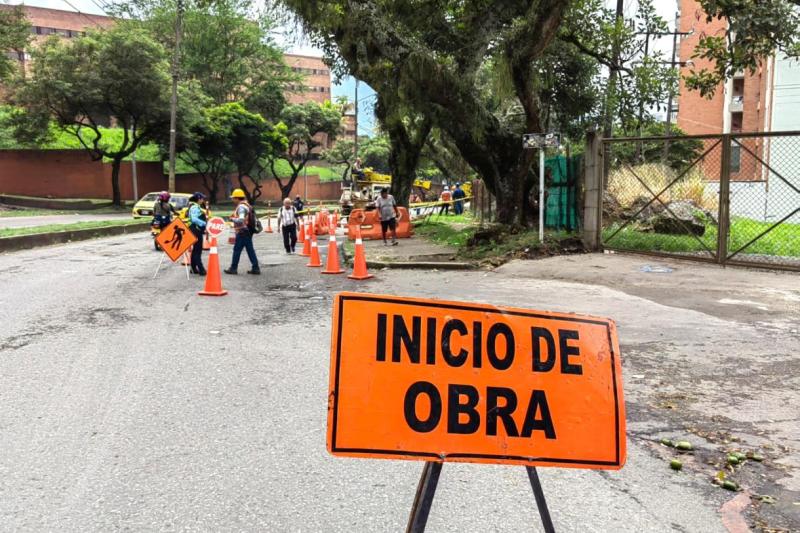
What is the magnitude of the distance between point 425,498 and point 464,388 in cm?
45

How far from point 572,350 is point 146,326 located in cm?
639

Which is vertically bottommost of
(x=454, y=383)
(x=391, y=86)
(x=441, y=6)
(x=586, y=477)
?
(x=586, y=477)

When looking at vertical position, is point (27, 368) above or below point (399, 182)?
below

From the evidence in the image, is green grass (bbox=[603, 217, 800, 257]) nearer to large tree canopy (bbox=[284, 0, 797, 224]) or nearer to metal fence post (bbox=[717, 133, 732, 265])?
metal fence post (bbox=[717, 133, 732, 265])

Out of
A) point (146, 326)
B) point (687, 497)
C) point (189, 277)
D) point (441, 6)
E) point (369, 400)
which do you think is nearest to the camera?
point (369, 400)

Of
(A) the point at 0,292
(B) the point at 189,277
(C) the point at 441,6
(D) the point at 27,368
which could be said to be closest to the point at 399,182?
(C) the point at 441,6

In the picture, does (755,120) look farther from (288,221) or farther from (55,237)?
(55,237)

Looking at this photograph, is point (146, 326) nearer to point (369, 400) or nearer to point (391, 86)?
point (369, 400)

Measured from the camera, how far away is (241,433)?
4.49 metres

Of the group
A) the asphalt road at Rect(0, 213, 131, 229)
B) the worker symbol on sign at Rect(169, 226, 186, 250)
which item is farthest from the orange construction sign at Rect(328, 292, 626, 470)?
the asphalt road at Rect(0, 213, 131, 229)

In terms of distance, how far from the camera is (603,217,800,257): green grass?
12.8 m

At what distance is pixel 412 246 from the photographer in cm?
1816

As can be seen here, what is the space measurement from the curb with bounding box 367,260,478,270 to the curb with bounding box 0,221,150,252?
9.73 metres

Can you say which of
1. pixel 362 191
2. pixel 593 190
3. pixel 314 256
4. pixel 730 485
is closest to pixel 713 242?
pixel 593 190
